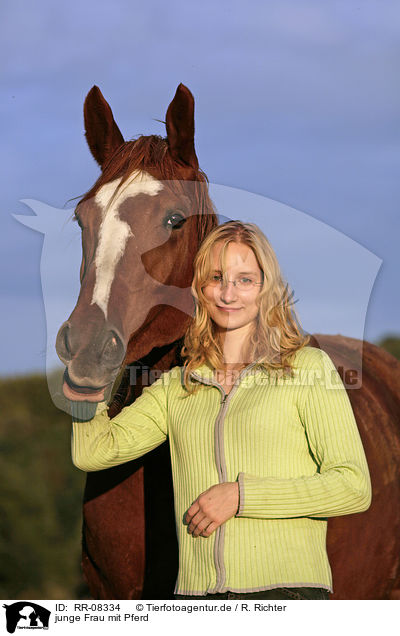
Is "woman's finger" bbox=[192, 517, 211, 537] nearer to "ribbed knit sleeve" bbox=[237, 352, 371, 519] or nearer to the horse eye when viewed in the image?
"ribbed knit sleeve" bbox=[237, 352, 371, 519]

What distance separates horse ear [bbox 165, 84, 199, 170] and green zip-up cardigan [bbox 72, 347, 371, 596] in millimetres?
960

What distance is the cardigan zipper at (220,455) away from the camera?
1.95 meters

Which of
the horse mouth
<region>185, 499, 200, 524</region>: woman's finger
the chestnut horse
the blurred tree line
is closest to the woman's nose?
the chestnut horse

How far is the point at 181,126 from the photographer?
2.64 metres

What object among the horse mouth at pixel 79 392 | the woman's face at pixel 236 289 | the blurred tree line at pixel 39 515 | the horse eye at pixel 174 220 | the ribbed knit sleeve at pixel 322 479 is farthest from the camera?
the blurred tree line at pixel 39 515

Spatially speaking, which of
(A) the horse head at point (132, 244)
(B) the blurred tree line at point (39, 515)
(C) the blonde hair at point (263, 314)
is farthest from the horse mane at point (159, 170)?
(B) the blurred tree line at point (39, 515)

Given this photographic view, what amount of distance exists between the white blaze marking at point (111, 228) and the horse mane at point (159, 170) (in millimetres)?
37

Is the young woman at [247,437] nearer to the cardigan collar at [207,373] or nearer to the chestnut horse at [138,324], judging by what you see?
the cardigan collar at [207,373]

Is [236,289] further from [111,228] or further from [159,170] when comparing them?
[159,170]

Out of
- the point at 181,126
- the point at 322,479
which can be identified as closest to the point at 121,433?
the point at 322,479

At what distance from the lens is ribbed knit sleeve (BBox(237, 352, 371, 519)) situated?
193 centimetres

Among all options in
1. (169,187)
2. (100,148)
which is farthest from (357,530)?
(100,148)
